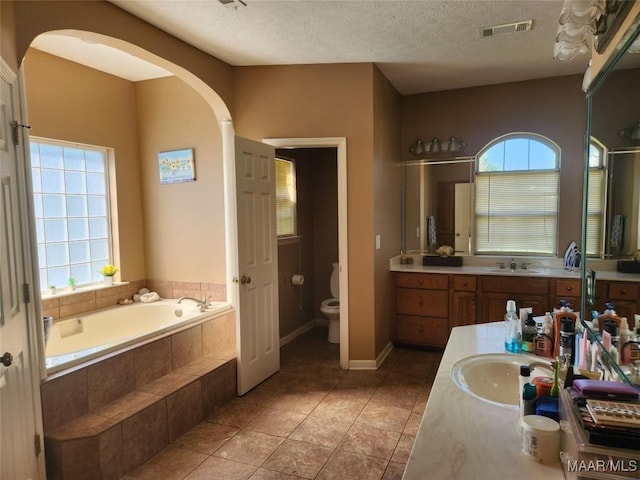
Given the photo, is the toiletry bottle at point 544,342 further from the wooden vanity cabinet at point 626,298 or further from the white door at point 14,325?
the white door at point 14,325

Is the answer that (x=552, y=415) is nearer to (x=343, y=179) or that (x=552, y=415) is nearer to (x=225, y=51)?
(x=343, y=179)

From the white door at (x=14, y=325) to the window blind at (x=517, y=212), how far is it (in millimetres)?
3872

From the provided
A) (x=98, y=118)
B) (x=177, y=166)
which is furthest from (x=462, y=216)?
(x=98, y=118)

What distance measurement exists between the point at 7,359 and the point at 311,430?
67.8 inches

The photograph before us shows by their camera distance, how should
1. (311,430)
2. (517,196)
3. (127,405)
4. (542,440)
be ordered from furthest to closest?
(517,196) < (311,430) < (127,405) < (542,440)

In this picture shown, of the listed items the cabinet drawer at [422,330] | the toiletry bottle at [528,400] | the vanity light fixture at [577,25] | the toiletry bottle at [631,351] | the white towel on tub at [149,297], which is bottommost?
the cabinet drawer at [422,330]

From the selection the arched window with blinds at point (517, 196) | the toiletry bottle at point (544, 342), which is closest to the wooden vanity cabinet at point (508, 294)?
the arched window with blinds at point (517, 196)

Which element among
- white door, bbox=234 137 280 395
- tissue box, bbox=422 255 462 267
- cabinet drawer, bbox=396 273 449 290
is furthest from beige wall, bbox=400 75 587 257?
white door, bbox=234 137 280 395

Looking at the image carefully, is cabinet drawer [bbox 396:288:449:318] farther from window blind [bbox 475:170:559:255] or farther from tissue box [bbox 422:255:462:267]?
window blind [bbox 475:170:559:255]

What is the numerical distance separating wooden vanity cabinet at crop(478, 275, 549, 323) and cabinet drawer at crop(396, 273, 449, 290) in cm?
34

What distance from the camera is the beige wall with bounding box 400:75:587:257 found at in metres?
3.79

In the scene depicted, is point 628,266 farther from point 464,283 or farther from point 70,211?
point 70,211

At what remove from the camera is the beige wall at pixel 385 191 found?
3.57 metres

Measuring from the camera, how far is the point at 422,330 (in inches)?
157
